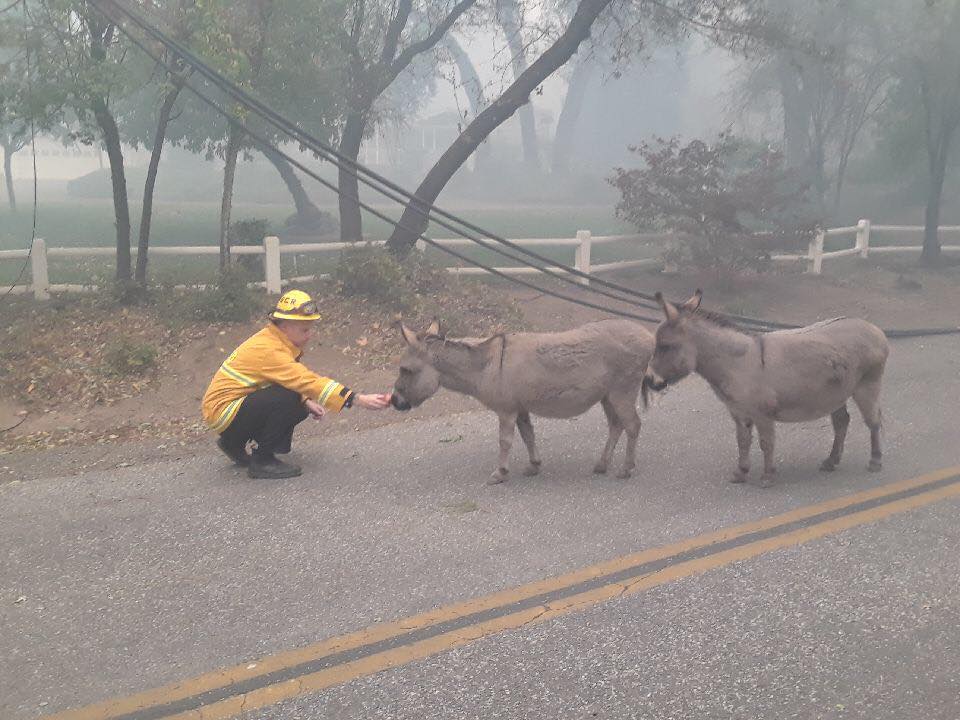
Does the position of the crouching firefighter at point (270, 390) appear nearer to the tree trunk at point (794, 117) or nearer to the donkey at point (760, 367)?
the donkey at point (760, 367)

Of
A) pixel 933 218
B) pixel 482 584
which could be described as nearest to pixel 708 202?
pixel 933 218

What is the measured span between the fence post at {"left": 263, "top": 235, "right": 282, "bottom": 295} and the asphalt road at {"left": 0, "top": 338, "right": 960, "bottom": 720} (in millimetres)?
6153

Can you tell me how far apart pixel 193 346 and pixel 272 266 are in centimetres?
249

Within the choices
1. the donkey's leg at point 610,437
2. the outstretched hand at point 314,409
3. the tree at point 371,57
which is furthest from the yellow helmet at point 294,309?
the tree at point 371,57

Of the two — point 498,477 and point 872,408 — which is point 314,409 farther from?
point 872,408

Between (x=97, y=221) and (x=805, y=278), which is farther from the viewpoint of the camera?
(x=97, y=221)

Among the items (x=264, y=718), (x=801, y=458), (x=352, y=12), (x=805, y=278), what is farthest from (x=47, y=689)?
(x=805, y=278)

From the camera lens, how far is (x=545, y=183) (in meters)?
58.8

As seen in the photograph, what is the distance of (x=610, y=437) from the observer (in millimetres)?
6559

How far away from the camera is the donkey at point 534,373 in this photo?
6227 mm

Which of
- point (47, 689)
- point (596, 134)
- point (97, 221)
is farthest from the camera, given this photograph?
point (596, 134)

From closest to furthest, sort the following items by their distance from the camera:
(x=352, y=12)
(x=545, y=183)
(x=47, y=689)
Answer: (x=47, y=689)
(x=352, y=12)
(x=545, y=183)

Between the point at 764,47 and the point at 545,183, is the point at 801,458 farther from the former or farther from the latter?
the point at 545,183

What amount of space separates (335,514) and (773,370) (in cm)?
324
